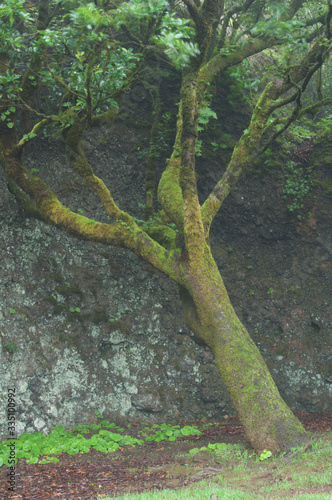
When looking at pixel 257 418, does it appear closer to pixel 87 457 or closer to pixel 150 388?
pixel 87 457

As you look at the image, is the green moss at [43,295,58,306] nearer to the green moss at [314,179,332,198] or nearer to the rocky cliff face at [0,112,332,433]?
the rocky cliff face at [0,112,332,433]

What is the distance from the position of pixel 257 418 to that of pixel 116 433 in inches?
110

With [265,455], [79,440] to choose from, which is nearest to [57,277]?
[79,440]

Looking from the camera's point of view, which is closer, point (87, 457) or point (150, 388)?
point (87, 457)

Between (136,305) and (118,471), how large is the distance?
3.56 m

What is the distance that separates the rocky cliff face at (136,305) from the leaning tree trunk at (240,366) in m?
2.17

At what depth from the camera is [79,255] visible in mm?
8234

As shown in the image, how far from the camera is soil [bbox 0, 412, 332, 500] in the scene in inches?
175

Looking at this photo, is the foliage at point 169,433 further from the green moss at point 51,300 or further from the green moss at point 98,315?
the green moss at point 51,300

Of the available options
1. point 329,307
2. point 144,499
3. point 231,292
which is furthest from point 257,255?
point 144,499

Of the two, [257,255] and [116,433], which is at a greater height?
[257,255]

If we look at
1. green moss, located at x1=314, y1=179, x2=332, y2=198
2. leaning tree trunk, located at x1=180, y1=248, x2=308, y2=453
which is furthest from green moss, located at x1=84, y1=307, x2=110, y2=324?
green moss, located at x1=314, y1=179, x2=332, y2=198

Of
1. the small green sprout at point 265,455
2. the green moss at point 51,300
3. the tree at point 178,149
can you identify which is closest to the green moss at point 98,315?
the green moss at point 51,300

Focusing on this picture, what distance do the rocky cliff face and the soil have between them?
1316 millimetres
